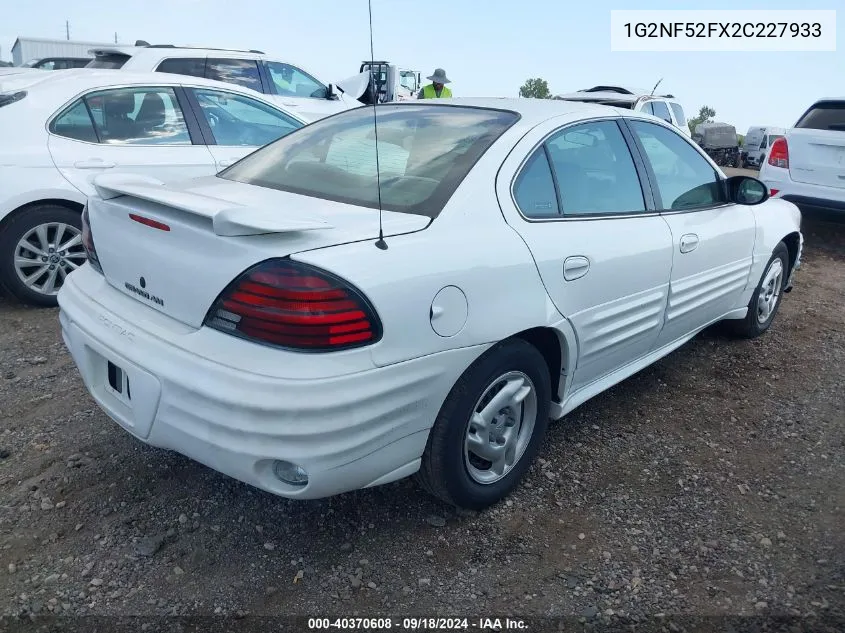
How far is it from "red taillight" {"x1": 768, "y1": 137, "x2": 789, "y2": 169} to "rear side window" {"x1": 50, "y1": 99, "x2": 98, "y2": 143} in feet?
21.8

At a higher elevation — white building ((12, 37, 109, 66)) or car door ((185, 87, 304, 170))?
white building ((12, 37, 109, 66))

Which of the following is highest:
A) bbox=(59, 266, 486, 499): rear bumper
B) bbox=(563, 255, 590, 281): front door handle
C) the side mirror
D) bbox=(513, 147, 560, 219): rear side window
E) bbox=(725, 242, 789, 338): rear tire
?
bbox=(513, 147, 560, 219): rear side window

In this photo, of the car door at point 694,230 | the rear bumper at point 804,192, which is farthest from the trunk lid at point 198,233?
the rear bumper at point 804,192

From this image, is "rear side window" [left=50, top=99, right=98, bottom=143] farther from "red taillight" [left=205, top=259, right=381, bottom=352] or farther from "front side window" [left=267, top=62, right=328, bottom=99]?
"front side window" [left=267, top=62, right=328, bottom=99]

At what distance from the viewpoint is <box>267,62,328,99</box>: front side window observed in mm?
8805

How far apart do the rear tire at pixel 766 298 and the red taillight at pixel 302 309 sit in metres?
3.30

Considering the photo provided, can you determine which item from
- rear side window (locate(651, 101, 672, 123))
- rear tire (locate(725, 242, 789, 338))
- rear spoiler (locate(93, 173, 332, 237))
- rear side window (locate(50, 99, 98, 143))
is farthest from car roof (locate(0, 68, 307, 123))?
rear side window (locate(651, 101, 672, 123))

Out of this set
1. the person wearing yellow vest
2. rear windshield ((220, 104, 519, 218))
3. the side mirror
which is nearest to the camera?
rear windshield ((220, 104, 519, 218))

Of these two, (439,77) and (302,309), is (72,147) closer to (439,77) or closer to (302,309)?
(302,309)

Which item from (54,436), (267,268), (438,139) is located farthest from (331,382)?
(54,436)

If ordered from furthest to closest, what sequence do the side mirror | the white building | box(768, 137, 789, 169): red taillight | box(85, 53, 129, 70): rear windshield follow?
the white building, box(85, 53, 129, 70): rear windshield, box(768, 137, 789, 169): red taillight, the side mirror

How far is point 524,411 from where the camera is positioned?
2.79 metres

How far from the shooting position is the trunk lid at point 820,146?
23.2 ft

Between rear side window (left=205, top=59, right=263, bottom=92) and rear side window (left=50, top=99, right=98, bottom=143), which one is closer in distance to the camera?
rear side window (left=50, top=99, right=98, bottom=143)
